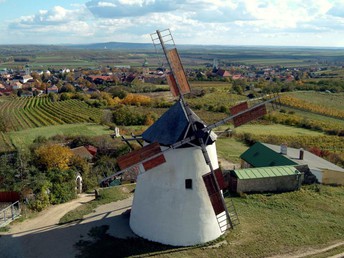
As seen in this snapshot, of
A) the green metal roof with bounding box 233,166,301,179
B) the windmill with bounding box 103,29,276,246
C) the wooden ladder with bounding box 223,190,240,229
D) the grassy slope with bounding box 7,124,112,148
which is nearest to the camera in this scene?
the windmill with bounding box 103,29,276,246

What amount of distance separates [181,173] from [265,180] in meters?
7.99

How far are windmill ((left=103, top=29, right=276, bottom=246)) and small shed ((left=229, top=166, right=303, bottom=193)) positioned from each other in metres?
5.46

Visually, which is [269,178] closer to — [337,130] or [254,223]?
Answer: [254,223]

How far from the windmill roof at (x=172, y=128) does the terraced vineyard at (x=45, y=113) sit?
3531 centimetres

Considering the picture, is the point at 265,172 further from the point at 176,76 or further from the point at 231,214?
the point at 176,76

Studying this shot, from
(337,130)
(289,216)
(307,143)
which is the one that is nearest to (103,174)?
(289,216)

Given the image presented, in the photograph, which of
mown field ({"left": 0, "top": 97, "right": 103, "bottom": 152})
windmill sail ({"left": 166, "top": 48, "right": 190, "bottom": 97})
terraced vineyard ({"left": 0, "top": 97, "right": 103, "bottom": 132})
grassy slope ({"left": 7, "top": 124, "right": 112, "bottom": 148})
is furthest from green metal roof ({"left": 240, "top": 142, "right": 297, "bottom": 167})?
terraced vineyard ({"left": 0, "top": 97, "right": 103, "bottom": 132})

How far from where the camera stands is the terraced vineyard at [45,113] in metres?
51.7

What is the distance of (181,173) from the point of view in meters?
15.1

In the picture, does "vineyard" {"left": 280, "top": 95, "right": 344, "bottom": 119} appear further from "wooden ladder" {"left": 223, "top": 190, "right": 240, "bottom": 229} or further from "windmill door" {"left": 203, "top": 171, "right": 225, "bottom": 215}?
"windmill door" {"left": 203, "top": 171, "right": 225, "bottom": 215}

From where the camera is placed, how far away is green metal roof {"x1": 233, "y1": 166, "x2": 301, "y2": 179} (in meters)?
21.2

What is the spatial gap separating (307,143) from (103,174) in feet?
81.6

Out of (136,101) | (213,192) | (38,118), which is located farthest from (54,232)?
(136,101)

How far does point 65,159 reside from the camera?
25.5m
